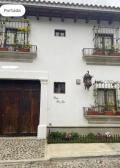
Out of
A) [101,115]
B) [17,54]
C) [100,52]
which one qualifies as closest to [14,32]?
[17,54]

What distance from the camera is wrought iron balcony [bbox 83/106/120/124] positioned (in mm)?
9827

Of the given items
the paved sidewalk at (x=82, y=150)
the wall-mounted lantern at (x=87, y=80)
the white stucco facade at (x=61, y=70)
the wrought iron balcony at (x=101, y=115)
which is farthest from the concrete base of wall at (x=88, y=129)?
the wall-mounted lantern at (x=87, y=80)

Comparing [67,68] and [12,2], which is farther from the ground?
[12,2]

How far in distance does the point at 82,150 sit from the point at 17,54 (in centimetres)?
543

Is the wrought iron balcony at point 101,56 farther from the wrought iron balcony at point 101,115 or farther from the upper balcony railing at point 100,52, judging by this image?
the wrought iron balcony at point 101,115

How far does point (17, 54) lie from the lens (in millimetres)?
9938

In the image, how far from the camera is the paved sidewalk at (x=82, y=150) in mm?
7102

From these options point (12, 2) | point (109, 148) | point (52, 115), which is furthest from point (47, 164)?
point (12, 2)

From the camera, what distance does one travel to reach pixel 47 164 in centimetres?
646

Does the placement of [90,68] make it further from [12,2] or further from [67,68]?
[12,2]

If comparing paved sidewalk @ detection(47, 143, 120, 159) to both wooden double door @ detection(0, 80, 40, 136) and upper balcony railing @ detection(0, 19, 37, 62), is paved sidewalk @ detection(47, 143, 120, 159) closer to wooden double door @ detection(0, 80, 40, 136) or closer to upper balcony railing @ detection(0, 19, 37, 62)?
wooden double door @ detection(0, 80, 40, 136)

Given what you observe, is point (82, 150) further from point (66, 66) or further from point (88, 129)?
point (66, 66)

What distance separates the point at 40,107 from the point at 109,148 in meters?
3.69

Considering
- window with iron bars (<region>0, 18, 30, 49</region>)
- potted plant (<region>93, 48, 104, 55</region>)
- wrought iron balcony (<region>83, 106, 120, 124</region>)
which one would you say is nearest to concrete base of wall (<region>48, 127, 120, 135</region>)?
wrought iron balcony (<region>83, 106, 120, 124</region>)
